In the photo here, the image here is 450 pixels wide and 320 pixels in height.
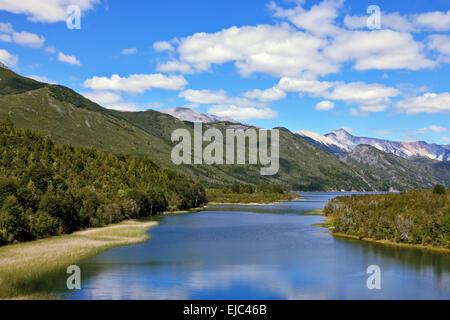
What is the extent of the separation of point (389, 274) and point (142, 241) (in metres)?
62.9

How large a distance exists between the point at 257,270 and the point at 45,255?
42570 millimetres

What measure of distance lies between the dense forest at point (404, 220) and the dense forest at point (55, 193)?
84.9 metres

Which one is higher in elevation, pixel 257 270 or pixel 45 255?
pixel 45 255

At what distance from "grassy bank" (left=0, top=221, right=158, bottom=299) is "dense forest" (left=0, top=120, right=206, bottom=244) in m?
5.80

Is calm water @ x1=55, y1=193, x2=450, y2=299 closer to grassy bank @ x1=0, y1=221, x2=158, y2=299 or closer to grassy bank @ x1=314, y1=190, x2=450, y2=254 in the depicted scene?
grassy bank @ x1=0, y1=221, x2=158, y2=299

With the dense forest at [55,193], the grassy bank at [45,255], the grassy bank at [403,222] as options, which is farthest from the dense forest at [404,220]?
the dense forest at [55,193]

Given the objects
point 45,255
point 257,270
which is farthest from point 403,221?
point 45,255

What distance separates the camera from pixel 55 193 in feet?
424

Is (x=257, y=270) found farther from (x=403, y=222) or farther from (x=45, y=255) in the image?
(x=403, y=222)

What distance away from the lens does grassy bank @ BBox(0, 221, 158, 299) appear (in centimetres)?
5677

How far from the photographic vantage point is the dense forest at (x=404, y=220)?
106312 millimetres

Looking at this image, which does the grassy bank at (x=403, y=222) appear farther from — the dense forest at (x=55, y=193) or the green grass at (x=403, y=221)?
the dense forest at (x=55, y=193)
